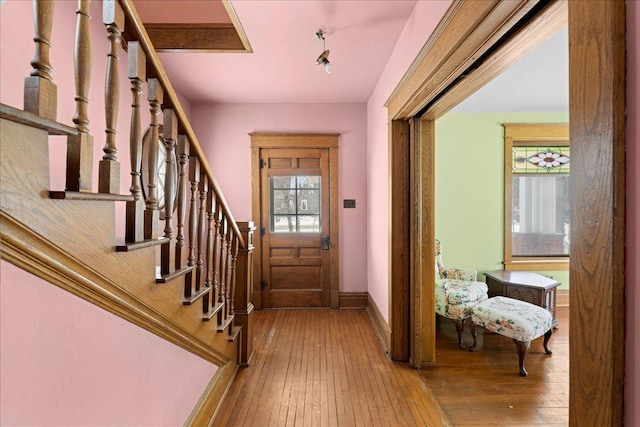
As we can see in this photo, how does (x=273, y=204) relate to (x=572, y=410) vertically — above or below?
above

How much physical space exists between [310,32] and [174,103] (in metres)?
1.59

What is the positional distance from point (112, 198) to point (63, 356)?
72 centimetres

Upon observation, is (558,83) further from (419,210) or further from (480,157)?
(419,210)

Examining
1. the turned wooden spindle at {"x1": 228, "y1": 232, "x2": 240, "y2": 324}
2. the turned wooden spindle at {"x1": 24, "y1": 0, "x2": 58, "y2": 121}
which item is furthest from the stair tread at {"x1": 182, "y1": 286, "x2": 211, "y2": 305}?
the turned wooden spindle at {"x1": 24, "y1": 0, "x2": 58, "y2": 121}

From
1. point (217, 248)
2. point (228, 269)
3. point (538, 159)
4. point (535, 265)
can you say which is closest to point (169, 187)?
point (217, 248)

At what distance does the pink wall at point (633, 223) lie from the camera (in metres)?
0.76

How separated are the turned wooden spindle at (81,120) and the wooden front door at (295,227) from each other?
3.41 m

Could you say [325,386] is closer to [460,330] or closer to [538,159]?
[460,330]

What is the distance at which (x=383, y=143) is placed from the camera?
3.31 m

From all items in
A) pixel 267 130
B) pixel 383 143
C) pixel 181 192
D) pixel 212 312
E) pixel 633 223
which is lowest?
pixel 212 312

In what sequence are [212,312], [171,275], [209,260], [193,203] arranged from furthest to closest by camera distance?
[209,260]
[212,312]
[193,203]
[171,275]

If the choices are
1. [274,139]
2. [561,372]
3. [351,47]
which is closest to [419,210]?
[351,47]

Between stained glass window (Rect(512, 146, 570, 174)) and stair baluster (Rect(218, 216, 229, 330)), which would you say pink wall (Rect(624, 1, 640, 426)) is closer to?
stair baluster (Rect(218, 216, 229, 330))

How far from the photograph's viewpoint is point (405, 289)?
287 cm
